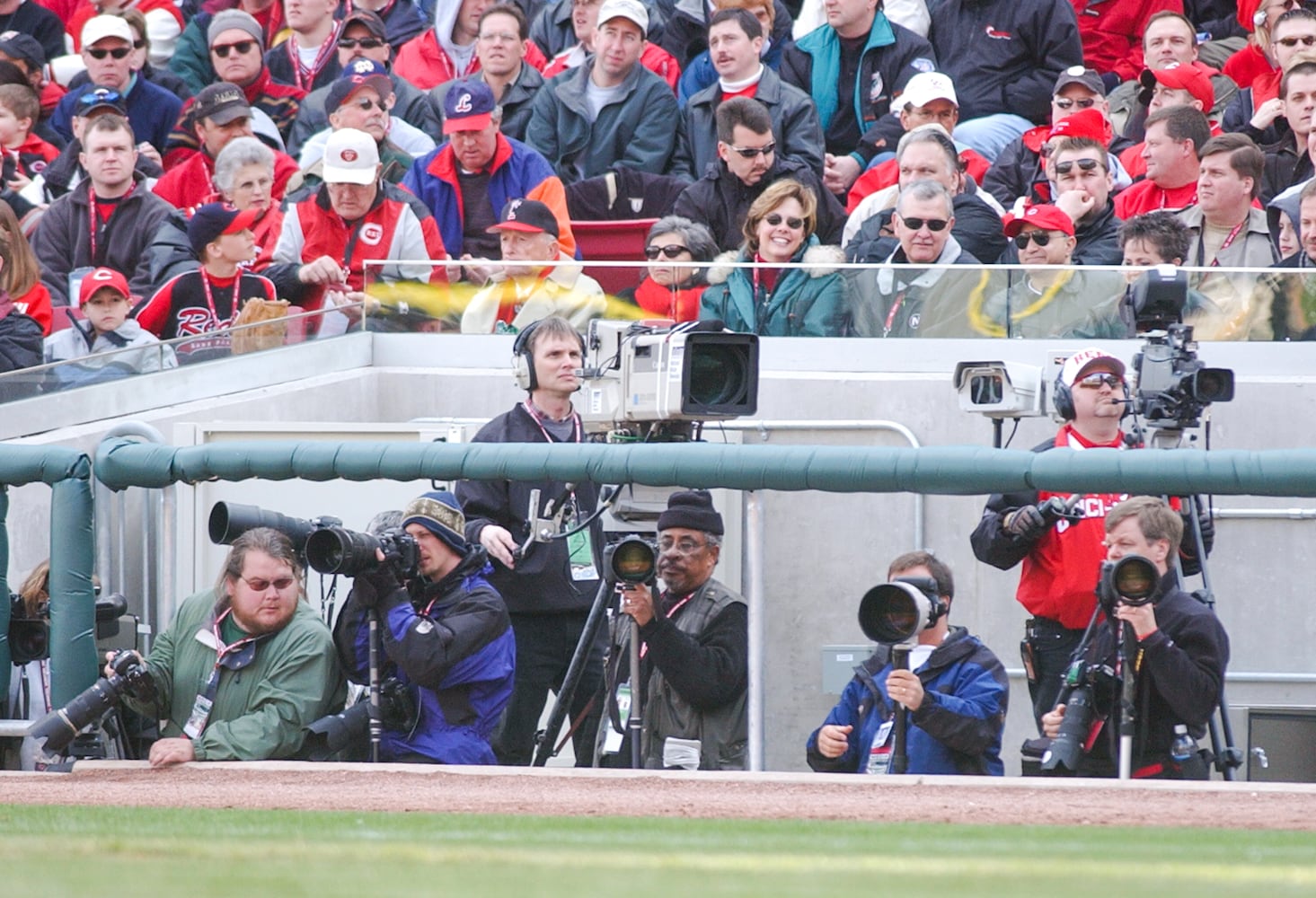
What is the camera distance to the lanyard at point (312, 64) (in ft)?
45.5

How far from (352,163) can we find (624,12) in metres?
2.32

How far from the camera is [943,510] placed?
31.7ft

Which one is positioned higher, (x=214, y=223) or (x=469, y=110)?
(x=469, y=110)

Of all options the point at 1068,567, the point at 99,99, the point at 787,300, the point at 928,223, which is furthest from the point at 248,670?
the point at 99,99

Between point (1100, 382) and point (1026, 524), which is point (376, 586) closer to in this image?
Answer: point (1026, 524)

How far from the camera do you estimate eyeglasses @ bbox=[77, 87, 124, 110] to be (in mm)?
12281

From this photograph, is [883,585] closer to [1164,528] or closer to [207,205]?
[1164,528]

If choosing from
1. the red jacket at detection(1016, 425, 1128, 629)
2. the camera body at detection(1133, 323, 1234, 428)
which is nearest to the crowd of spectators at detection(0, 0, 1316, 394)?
the camera body at detection(1133, 323, 1234, 428)

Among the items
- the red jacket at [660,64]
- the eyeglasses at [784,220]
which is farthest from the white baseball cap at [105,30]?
the eyeglasses at [784,220]

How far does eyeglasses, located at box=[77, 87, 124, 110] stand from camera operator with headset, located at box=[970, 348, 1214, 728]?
268 inches

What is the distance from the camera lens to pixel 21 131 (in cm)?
1321

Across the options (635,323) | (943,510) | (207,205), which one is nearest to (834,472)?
(635,323)

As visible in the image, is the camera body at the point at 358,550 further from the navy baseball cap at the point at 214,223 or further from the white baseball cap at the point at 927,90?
the white baseball cap at the point at 927,90

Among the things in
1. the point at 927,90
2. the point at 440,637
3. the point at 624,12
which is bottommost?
the point at 440,637
